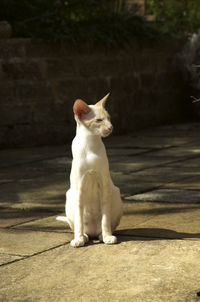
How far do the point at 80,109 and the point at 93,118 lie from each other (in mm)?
112

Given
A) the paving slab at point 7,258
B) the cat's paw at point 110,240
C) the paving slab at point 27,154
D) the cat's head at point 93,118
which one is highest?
A: the cat's head at point 93,118

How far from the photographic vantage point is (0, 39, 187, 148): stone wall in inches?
390

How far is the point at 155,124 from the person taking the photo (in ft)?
39.9

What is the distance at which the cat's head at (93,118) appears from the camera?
14.8 ft

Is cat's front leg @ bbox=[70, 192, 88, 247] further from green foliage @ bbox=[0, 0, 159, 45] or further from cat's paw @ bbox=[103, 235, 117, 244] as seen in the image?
green foliage @ bbox=[0, 0, 159, 45]

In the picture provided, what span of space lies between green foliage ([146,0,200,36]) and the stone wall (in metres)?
2.22

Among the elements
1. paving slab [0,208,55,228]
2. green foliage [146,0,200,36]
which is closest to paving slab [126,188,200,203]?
paving slab [0,208,55,228]

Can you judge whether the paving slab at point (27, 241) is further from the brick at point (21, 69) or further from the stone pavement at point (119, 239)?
the brick at point (21, 69)

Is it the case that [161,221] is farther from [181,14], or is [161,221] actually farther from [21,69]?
[181,14]

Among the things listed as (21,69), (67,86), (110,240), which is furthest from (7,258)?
(67,86)

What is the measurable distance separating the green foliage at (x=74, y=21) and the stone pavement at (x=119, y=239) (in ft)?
8.73

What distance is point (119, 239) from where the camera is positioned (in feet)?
15.3

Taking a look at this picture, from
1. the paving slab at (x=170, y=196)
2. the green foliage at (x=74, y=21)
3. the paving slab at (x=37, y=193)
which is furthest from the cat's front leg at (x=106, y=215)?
the green foliage at (x=74, y=21)

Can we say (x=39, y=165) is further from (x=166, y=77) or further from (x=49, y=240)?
(x=166, y=77)
